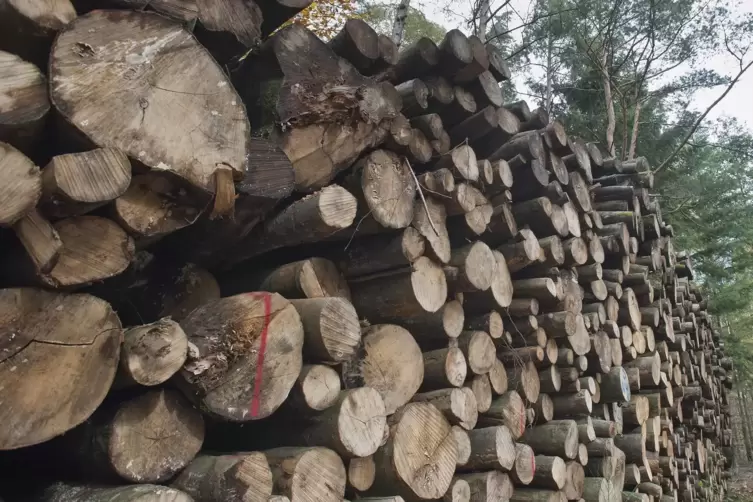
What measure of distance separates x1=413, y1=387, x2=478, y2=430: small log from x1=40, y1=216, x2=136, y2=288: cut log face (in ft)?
4.82

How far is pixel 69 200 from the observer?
1.47 meters

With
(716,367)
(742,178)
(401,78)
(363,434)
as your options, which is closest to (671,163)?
(742,178)

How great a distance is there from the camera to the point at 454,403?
2684mm

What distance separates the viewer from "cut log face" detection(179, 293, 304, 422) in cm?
177

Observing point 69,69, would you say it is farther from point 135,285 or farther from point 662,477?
point 662,477

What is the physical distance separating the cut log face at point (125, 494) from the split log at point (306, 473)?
34 cm

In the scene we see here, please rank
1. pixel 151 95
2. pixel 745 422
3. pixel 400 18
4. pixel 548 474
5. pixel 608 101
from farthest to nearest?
pixel 745 422 < pixel 608 101 < pixel 400 18 < pixel 548 474 < pixel 151 95

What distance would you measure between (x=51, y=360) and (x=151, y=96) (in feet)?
2.49

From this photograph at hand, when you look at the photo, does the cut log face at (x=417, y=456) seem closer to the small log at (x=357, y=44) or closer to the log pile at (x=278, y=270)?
the log pile at (x=278, y=270)

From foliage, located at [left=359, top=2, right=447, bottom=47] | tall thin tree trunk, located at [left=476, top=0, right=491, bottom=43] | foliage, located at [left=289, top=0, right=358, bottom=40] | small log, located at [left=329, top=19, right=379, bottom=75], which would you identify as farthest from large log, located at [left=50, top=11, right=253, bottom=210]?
foliage, located at [left=359, top=2, right=447, bottom=47]

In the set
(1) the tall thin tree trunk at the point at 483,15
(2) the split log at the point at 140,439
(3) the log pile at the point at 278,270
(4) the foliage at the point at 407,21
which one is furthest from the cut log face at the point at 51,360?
(4) the foliage at the point at 407,21

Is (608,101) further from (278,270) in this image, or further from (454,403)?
(278,270)

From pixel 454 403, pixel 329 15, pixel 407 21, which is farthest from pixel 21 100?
pixel 407 21

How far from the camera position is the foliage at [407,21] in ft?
50.6
